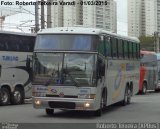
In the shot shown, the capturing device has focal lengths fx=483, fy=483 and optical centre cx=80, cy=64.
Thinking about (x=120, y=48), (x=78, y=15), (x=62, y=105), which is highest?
(x=78, y=15)

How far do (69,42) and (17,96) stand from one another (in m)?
8.47

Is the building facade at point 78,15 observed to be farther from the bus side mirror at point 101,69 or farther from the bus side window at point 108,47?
the bus side mirror at point 101,69

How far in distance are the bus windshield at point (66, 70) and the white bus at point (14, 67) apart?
6.07m

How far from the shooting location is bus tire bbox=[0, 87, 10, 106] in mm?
23659

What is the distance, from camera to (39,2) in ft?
116

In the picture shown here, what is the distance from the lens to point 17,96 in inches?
974

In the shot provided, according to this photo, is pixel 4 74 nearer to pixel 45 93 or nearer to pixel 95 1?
pixel 45 93

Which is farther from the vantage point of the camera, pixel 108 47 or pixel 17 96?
pixel 17 96

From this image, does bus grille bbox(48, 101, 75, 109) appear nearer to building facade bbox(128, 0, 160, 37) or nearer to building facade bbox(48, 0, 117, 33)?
building facade bbox(48, 0, 117, 33)

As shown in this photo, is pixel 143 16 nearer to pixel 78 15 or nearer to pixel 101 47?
pixel 78 15

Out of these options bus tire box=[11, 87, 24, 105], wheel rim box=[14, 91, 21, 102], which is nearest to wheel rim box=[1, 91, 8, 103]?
bus tire box=[11, 87, 24, 105]

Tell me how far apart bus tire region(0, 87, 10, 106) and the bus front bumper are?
22.9 feet

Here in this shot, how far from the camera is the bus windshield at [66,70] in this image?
54.7 feet

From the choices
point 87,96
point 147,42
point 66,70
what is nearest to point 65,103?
point 87,96
